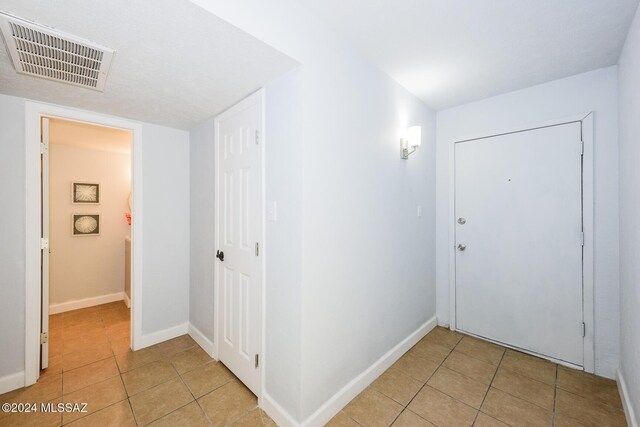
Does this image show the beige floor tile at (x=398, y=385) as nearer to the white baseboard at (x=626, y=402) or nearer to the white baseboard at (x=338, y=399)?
the white baseboard at (x=338, y=399)

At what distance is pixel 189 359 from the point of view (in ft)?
7.61

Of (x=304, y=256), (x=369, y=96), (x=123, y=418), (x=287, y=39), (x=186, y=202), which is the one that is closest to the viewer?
(x=287, y=39)

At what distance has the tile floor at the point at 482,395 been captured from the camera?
5.39 ft

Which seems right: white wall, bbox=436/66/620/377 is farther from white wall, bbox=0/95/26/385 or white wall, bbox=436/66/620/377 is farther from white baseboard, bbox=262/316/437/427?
white wall, bbox=0/95/26/385

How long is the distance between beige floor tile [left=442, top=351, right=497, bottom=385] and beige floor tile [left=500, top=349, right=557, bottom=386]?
0.16 meters

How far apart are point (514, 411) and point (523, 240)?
1396mm

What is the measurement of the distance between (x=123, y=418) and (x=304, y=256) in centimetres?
160

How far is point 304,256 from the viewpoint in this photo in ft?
4.90

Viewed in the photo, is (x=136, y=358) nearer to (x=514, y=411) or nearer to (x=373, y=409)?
(x=373, y=409)

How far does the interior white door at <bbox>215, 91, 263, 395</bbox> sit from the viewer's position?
182cm

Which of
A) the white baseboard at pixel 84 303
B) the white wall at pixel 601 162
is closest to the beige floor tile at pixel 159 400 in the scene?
the white baseboard at pixel 84 303

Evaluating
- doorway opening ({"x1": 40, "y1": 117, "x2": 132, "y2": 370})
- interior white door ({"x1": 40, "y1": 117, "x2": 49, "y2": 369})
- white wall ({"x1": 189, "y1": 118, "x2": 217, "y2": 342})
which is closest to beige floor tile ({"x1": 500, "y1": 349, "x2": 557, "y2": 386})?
white wall ({"x1": 189, "y1": 118, "x2": 217, "y2": 342})

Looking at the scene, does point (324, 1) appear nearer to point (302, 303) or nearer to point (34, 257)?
point (302, 303)

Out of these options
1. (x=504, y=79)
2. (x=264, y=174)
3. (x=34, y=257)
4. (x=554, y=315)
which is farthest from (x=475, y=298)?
(x=34, y=257)
